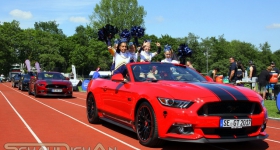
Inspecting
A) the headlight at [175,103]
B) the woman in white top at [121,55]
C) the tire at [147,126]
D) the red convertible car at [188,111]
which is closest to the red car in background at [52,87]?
the woman in white top at [121,55]

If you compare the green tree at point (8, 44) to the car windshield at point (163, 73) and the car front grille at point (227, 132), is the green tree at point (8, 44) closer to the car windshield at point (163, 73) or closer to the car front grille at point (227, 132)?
the car windshield at point (163, 73)

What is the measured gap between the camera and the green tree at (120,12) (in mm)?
66062

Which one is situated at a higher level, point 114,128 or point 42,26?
point 42,26

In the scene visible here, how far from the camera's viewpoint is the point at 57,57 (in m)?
81.9

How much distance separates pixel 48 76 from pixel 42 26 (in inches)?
4627

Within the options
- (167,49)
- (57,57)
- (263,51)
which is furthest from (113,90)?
(263,51)

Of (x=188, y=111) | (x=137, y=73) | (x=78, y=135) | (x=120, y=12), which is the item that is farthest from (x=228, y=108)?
(x=120, y=12)

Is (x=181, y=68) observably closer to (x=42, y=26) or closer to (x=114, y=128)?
(x=114, y=128)

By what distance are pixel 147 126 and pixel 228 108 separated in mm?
1413

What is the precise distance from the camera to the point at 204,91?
5781 millimetres

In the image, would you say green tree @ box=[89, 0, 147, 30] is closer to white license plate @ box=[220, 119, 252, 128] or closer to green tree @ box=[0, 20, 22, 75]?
green tree @ box=[0, 20, 22, 75]

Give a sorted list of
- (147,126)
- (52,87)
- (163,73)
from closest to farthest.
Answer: (147,126) → (163,73) → (52,87)

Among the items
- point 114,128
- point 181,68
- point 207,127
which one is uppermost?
point 181,68

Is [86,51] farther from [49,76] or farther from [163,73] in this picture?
[163,73]
